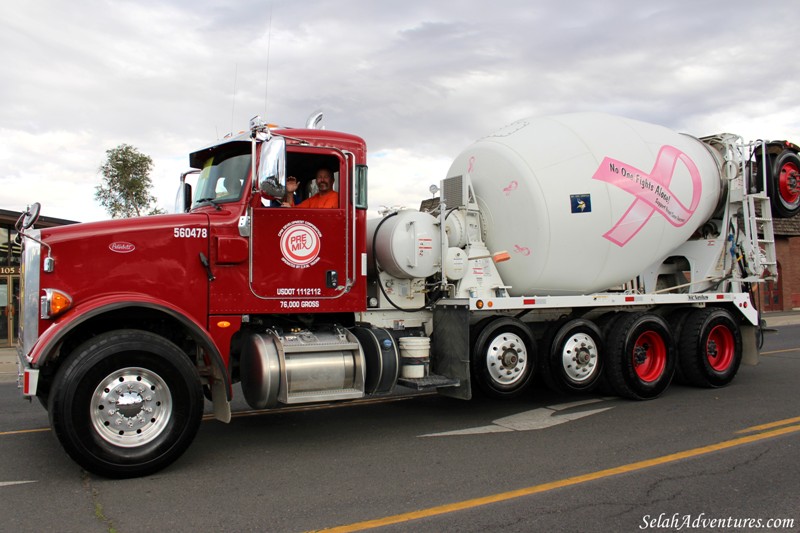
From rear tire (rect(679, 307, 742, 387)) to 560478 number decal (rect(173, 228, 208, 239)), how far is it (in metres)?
6.54

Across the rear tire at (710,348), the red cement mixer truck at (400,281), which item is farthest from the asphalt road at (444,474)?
the rear tire at (710,348)

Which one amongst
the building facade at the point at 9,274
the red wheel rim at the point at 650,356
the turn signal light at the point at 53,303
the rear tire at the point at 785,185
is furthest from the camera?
the building facade at the point at 9,274

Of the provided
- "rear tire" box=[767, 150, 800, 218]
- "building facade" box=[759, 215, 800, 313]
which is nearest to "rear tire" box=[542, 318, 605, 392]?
"rear tire" box=[767, 150, 800, 218]

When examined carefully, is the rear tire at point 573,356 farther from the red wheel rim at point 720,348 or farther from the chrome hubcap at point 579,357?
the red wheel rim at point 720,348

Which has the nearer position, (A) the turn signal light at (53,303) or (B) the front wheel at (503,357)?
(A) the turn signal light at (53,303)

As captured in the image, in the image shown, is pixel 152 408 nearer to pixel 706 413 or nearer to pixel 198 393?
pixel 198 393

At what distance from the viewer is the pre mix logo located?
6.27 metres

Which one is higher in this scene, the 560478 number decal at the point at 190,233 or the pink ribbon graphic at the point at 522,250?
the 560478 number decal at the point at 190,233

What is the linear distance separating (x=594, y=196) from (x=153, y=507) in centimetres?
580

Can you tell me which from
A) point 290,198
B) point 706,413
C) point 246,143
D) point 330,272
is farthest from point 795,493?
point 246,143

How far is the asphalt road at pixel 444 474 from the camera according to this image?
425 centimetres

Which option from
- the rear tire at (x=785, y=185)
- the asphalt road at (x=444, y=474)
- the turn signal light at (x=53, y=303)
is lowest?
the asphalt road at (x=444, y=474)

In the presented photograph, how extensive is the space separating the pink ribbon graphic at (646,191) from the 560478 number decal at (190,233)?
463 centimetres

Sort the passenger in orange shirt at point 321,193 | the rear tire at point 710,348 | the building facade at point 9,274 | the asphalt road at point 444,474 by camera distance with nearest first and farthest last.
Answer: the asphalt road at point 444,474 < the passenger in orange shirt at point 321,193 < the rear tire at point 710,348 < the building facade at point 9,274
